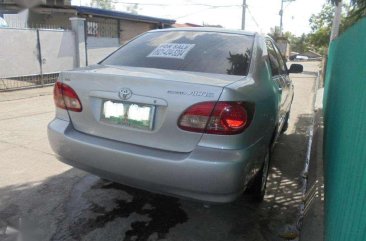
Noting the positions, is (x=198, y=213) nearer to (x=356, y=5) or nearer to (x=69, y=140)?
(x=69, y=140)

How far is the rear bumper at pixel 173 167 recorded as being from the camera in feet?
8.53

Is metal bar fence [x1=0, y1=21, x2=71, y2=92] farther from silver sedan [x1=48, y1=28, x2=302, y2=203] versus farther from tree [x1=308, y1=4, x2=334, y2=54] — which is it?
tree [x1=308, y1=4, x2=334, y2=54]

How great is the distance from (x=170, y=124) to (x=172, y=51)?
108cm

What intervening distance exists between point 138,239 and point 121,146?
0.75m

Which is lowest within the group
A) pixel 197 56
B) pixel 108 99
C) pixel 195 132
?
pixel 195 132

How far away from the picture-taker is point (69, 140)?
119 inches

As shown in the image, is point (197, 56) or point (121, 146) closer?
point (121, 146)

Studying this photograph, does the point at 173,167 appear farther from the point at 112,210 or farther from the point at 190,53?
the point at 190,53

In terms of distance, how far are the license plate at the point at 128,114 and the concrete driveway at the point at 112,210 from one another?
0.91 metres

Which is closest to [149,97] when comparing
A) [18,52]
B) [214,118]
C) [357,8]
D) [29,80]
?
[214,118]

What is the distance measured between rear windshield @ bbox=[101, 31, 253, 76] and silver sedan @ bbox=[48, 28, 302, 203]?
0.02 metres

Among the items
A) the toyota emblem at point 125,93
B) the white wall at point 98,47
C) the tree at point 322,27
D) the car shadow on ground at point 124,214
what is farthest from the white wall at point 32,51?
the tree at point 322,27

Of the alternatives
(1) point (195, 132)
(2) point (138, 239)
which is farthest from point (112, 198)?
(1) point (195, 132)

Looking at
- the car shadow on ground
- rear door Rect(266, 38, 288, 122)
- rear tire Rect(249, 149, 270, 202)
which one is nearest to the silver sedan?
rear tire Rect(249, 149, 270, 202)
